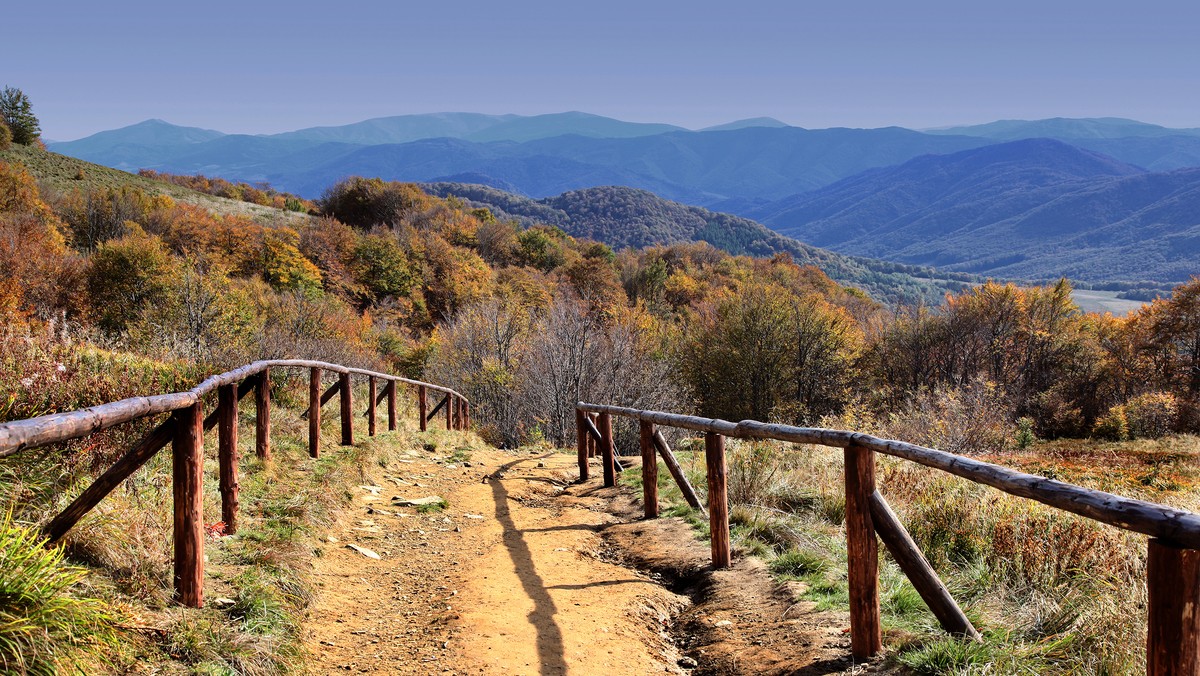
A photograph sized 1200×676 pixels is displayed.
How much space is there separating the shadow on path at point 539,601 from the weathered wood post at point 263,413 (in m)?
2.58

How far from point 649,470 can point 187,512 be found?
483 cm

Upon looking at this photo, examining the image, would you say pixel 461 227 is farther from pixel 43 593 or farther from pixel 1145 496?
pixel 43 593

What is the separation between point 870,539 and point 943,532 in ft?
9.39

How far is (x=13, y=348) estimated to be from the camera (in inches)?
287

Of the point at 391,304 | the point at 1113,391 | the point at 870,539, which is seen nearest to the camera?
the point at 870,539

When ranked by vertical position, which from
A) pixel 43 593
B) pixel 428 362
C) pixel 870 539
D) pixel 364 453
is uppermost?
pixel 43 593

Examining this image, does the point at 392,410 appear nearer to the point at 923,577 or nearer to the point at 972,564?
the point at 972,564

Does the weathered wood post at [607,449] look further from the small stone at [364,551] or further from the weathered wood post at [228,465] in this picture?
the weathered wood post at [228,465]

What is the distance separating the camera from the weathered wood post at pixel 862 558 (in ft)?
13.2

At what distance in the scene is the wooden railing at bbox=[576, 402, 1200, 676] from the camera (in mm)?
2484

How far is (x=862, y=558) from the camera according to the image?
13.5 ft

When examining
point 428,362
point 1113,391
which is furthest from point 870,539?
point 1113,391

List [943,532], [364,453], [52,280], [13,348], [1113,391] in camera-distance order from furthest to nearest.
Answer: [1113,391]
[52,280]
[364,453]
[13,348]
[943,532]

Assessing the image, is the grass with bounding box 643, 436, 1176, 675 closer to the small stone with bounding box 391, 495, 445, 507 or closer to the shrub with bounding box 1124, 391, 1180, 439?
→ the small stone with bounding box 391, 495, 445, 507
